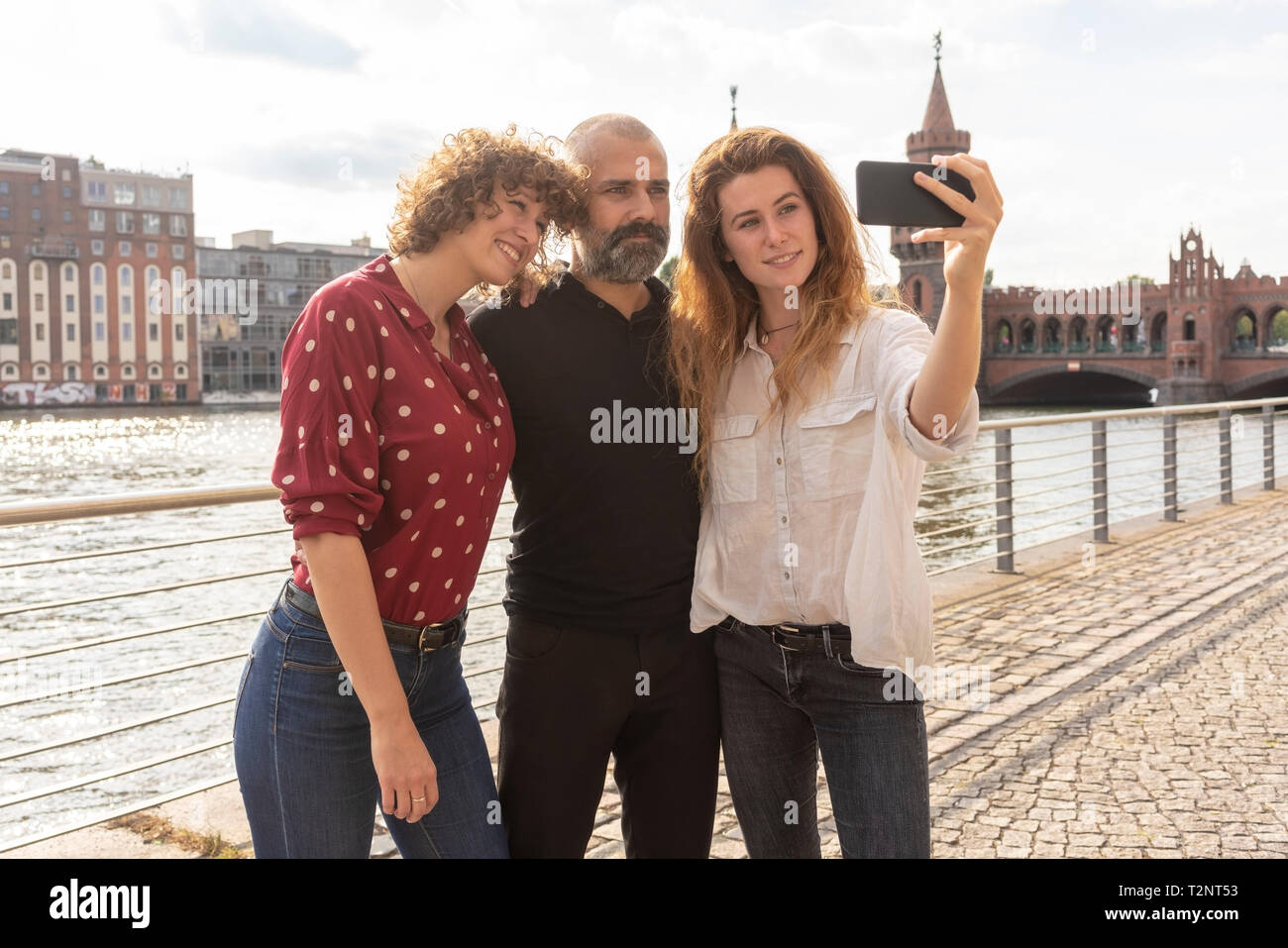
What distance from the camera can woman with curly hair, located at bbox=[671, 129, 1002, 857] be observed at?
6.49ft

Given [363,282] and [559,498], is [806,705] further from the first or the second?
[363,282]

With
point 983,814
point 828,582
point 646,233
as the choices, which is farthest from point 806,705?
point 983,814

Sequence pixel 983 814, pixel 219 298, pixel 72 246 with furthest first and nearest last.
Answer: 1. pixel 219 298
2. pixel 72 246
3. pixel 983 814

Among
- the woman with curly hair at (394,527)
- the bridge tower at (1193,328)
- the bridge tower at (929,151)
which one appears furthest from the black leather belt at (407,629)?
the bridge tower at (929,151)

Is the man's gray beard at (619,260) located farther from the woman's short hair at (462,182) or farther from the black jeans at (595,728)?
the black jeans at (595,728)

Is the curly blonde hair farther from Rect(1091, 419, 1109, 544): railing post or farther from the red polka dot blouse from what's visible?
Rect(1091, 419, 1109, 544): railing post

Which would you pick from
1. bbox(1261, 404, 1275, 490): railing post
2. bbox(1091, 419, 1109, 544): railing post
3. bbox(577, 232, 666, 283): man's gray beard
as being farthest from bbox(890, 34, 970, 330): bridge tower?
bbox(577, 232, 666, 283): man's gray beard

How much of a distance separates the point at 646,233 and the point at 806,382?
1.88 feet

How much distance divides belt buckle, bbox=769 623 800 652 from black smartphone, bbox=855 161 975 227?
30.1 inches

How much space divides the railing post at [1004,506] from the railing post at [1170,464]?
9.83 feet

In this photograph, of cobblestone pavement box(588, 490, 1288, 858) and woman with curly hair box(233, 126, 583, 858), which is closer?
woman with curly hair box(233, 126, 583, 858)

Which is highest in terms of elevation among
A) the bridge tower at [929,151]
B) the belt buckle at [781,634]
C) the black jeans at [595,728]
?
the bridge tower at [929,151]

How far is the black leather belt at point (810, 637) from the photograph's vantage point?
2066mm
